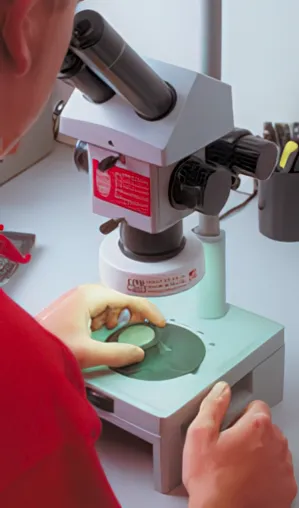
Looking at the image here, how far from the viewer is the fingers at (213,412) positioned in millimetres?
788

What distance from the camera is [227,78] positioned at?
53.7 inches

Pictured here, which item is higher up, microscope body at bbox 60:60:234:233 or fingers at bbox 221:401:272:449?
microscope body at bbox 60:60:234:233

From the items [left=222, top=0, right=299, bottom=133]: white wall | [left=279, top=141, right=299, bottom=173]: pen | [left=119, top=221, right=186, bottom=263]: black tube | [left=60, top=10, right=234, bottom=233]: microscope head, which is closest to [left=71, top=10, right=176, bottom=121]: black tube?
[left=60, top=10, right=234, bottom=233]: microscope head

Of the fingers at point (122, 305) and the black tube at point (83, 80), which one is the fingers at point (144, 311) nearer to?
the fingers at point (122, 305)

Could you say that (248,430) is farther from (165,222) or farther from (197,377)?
(165,222)

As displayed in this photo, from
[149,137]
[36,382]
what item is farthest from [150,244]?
[36,382]

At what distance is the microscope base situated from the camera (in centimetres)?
82

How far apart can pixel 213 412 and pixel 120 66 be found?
345 millimetres

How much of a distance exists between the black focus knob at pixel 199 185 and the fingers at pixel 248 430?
8.2 inches

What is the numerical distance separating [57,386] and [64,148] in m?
1.08

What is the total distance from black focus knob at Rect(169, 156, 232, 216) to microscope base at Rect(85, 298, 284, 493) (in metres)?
0.20

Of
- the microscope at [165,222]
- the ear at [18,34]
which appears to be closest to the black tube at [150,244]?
the microscope at [165,222]

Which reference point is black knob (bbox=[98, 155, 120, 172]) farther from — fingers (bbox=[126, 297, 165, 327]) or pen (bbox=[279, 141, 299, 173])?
pen (bbox=[279, 141, 299, 173])

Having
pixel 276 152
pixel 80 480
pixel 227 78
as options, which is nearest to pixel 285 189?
pixel 227 78
